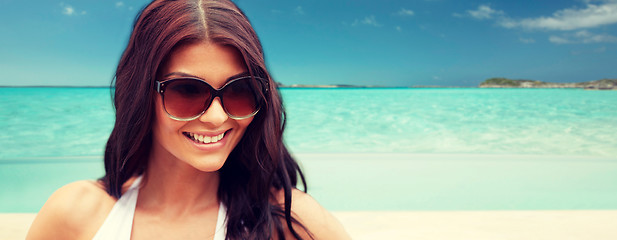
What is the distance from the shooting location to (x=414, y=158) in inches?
265

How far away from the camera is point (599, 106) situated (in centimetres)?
1374

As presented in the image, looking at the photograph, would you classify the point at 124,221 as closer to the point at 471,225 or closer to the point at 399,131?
the point at 471,225

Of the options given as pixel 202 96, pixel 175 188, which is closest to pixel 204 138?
pixel 202 96

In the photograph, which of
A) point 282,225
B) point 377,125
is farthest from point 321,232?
point 377,125

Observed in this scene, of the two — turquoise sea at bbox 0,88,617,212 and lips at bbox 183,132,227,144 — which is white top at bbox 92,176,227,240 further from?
turquoise sea at bbox 0,88,617,212

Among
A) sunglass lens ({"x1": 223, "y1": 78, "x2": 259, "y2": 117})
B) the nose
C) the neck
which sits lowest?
the neck

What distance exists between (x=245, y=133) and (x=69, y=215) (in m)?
0.60

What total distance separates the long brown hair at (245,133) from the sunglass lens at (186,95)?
0.18 feet

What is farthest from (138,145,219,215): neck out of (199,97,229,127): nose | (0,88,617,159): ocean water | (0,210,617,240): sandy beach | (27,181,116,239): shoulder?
(0,88,617,159): ocean water

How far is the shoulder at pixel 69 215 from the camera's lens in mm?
1236

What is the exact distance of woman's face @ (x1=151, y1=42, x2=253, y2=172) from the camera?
1.06m

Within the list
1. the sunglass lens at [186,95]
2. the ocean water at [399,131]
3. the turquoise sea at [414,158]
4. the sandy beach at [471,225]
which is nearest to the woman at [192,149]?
the sunglass lens at [186,95]

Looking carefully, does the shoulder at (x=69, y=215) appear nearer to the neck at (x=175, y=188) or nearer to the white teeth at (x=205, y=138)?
the neck at (x=175, y=188)

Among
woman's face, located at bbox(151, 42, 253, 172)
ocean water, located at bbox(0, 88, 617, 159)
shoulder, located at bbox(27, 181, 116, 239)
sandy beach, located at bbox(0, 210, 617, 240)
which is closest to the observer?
woman's face, located at bbox(151, 42, 253, 172)
